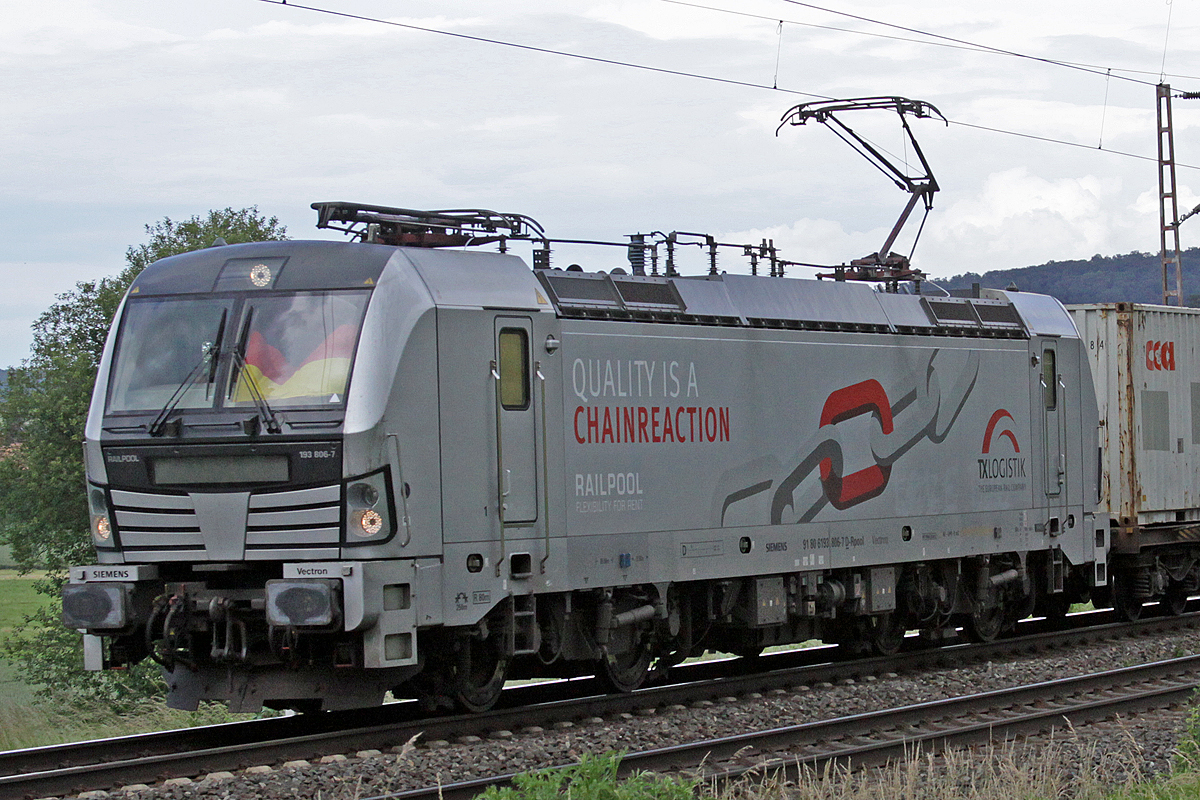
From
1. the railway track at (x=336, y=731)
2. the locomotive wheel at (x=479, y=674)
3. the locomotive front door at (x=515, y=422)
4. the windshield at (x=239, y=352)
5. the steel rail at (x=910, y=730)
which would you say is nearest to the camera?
the railway track at (x=336, y=731)

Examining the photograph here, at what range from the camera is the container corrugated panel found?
19328 mm

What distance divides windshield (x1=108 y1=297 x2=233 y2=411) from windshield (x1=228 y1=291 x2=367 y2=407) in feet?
0.82

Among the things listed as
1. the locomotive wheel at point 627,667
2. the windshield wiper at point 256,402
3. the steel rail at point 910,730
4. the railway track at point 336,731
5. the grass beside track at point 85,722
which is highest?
the windshield wiper at point 256,402

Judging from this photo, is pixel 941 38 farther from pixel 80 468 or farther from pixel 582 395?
pixel 80 468

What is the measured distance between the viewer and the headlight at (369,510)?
1023 centimetres

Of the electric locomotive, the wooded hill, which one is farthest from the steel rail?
the wooded hill

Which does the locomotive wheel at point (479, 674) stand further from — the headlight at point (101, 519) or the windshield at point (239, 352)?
the headlight at point (101, 519)

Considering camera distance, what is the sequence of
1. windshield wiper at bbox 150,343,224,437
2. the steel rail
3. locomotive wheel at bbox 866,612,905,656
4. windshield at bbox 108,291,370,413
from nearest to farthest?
1. the steel rail
2. windshield at bbox 108,291,370,413
3. windshield wiper at bbox 150,343,224,437
4. locomotive wheel at bbox 866,612,905,656

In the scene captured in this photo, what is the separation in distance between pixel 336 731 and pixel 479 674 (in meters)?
1.30

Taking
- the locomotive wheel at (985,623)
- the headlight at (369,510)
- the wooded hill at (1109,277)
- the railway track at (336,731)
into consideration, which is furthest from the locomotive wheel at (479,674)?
the wooded hill at (1109,277)

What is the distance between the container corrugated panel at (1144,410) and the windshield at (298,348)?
459 inches

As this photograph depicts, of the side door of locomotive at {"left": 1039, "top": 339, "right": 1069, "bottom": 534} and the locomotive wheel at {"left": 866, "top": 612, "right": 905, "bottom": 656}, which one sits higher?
the side door of locomotive at {"left": 1039, "top": 339, "right": 1069, "bottom": 534}

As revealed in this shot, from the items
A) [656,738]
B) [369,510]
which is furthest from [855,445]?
[369,510]

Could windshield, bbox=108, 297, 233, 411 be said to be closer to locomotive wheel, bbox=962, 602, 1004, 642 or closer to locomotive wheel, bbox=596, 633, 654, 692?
locomotive wheel, bbox=596, 633, 654, 692
